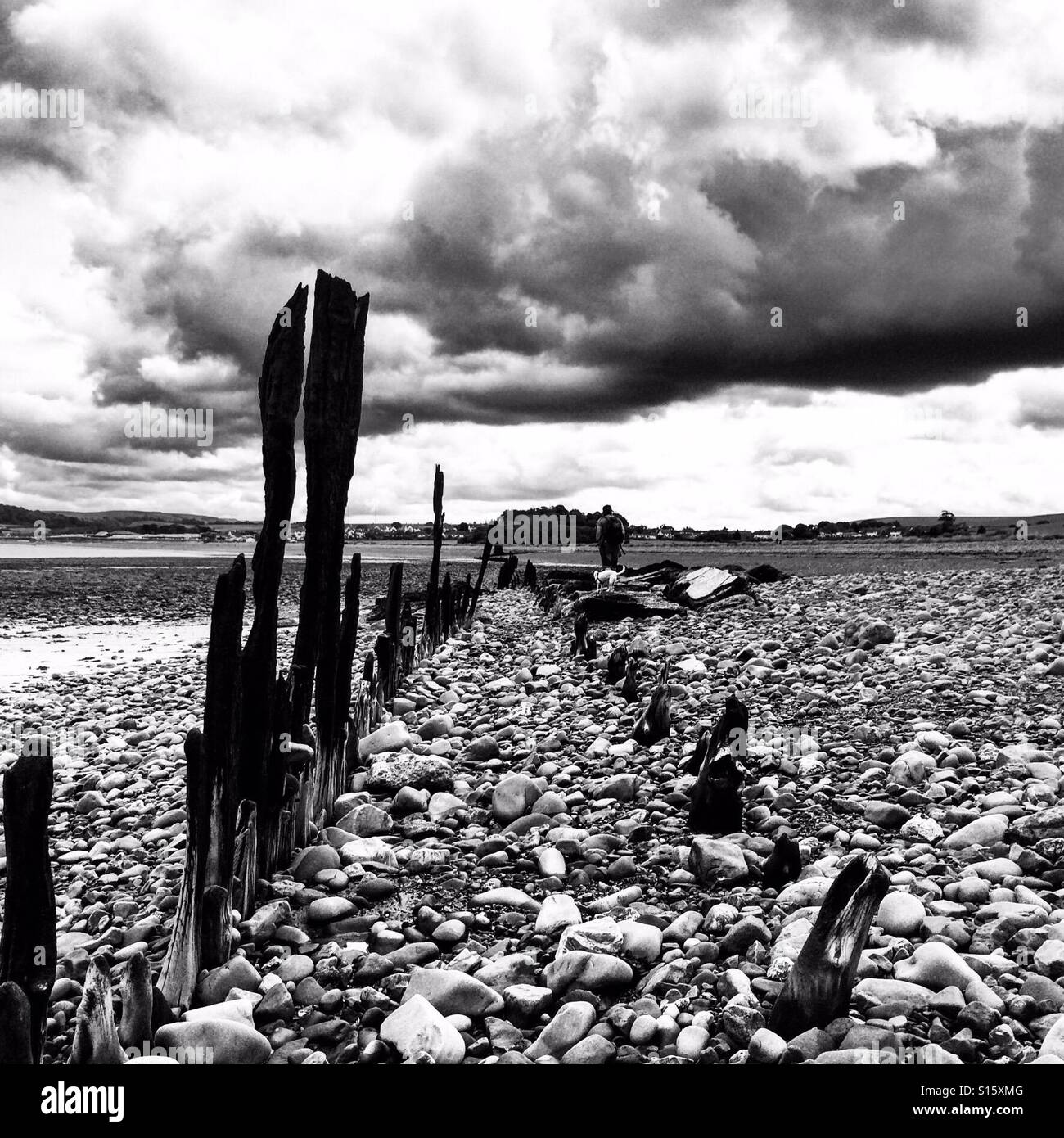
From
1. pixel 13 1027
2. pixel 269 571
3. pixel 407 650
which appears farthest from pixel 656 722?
pixel 13 1027

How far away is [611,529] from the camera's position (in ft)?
85.5

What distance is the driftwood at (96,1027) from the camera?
114 inches

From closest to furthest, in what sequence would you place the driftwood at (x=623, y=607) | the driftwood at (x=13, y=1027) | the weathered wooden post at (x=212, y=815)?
the driftwood at (x=13, y=1027), the weathered wooden post at (x=212, y=815), the driftwood at (x=623, y=607)

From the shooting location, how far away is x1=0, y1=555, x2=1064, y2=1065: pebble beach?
124 inches

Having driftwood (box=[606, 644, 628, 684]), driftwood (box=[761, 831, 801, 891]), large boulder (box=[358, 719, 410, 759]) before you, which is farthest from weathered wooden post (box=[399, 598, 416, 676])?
driftwood (box=[761, 831, 801, 891])

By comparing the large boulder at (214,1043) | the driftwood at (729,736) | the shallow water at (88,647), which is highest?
the driftwood at (729,736)

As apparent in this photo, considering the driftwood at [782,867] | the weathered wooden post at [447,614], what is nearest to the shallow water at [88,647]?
the weathered wooden post at [447,614]

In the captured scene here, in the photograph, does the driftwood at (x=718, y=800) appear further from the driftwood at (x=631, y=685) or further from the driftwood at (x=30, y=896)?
the driftwood at (x=631, y=685)

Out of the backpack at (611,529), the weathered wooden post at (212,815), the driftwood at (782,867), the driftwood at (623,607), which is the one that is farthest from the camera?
the backpack at (611,529)

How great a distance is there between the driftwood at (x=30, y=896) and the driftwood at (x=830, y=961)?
263 cm
